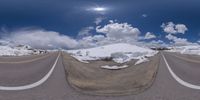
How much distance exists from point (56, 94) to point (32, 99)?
2465mm

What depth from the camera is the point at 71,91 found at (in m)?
22.9

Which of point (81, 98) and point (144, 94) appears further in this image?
point (144, 94)

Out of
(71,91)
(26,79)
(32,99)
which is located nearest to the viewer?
(32,99)

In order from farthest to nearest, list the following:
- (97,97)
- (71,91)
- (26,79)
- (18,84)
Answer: (26,79) < (18,84) < (71,91) < (97,97)

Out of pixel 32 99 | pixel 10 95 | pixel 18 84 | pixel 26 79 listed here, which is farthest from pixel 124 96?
pixel 26 79

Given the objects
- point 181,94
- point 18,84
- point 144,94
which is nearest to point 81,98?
point 144,94

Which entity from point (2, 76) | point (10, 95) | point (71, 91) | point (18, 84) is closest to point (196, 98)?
point (71, 91)

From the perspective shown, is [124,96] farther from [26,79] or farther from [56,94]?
[26,79]

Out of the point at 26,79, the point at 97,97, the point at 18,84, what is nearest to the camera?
the point at 97,97

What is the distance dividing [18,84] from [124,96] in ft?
33.7

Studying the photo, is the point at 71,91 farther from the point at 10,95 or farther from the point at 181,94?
the point at 181,94

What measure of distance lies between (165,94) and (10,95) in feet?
31.9

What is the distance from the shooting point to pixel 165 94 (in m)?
21.5

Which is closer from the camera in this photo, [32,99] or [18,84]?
[32,99]
